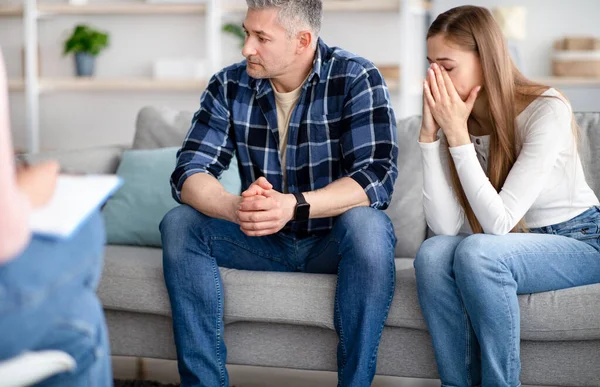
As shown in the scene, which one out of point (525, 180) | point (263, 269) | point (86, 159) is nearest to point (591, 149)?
point (525, 180)

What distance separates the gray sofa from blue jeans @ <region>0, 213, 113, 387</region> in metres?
0.83

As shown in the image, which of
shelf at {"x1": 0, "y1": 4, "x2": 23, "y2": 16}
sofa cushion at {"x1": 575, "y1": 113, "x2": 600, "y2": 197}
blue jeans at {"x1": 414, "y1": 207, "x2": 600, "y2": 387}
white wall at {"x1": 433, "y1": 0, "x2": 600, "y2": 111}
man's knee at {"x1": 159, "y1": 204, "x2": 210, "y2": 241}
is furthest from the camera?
white wall at {"x1": 433, "y1": 0, "x2": 600, "y2": 111}

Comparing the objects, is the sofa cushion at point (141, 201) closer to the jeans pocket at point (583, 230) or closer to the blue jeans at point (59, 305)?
the jeans pocket at point (583, 230)

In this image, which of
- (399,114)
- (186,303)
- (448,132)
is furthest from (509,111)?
(399,114)

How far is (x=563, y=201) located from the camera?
1905mm

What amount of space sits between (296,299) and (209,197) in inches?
13.4

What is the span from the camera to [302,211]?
1903mm

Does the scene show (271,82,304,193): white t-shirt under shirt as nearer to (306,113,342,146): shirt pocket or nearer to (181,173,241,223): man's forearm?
(306,113,342,146): shirt pocket

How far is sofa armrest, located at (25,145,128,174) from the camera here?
2674 millimetres

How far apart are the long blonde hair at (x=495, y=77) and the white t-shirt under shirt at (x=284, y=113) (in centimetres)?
42

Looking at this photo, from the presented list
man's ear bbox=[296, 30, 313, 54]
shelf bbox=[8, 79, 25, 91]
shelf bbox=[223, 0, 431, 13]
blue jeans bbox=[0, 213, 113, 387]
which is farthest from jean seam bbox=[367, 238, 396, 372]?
shelf bbox=[8, 79, 25, 91]

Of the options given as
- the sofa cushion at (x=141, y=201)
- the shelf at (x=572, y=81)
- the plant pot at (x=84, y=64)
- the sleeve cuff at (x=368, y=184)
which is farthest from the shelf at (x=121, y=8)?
the sleeve cuff at (x=368, y=184)

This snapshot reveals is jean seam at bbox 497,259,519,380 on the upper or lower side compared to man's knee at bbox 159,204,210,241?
lower

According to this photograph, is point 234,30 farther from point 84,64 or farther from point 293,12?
point 293,12
